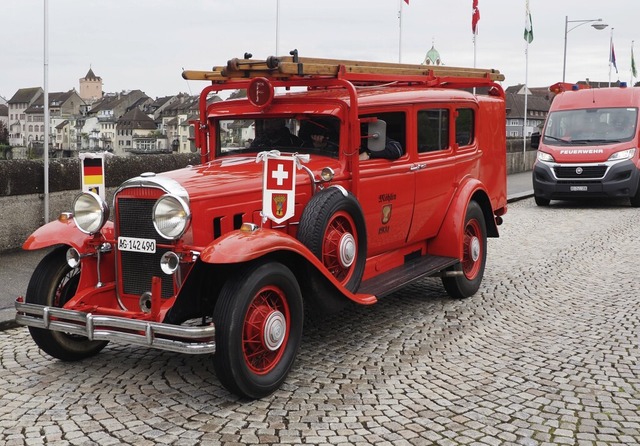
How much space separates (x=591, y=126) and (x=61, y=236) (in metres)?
14.1

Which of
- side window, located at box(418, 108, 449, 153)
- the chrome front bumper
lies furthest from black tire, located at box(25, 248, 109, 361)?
side window, located at box(418, 108, 449, 153)

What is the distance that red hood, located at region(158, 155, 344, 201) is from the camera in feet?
17.9

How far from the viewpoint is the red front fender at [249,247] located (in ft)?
15.7

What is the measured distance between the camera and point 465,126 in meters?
8.45

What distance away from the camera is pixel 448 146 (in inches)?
317

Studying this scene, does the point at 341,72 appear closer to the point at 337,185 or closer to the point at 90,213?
the point at 337,185

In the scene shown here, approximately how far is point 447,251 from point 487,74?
2497mm

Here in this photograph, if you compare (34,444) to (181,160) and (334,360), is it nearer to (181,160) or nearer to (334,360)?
(334,360)

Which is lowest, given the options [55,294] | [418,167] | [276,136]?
[55,294]

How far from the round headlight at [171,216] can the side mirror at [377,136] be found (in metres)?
2.05

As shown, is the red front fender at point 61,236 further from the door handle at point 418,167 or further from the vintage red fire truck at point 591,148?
the vintage red fire truck at point 591,148

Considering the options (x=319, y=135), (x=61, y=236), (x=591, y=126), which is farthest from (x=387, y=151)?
(x=591, y=126)

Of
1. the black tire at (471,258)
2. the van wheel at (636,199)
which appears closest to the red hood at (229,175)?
the black tire at (471,258)

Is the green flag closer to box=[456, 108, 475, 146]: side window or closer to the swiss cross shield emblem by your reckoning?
box=[456, 108, 475, 146]: side window
